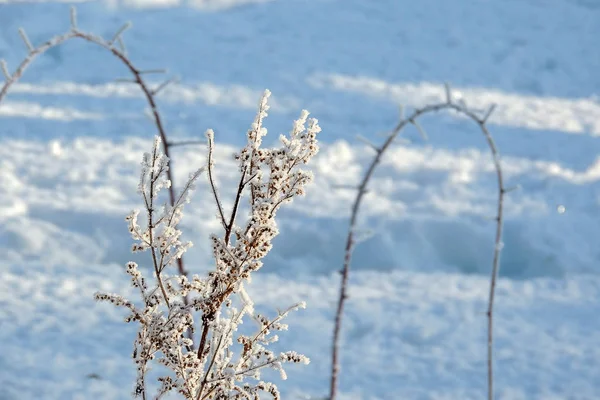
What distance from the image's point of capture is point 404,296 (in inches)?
185

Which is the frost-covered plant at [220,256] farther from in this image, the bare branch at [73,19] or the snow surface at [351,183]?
the snow surface at [351,183]

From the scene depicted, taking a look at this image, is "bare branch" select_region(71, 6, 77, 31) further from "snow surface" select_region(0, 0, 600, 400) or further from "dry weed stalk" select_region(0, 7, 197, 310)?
"snow surface" select_region(0, 0, 600, 400)

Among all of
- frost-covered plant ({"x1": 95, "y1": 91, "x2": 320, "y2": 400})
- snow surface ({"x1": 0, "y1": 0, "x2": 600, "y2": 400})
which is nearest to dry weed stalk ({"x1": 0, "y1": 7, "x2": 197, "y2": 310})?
frost-covered plant ({"x1": 95, "y1": 91, "x2": 320, "y2": 400})

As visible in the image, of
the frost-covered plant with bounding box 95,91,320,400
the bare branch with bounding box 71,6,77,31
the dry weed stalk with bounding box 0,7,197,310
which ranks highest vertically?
the bare branch with bounding box 71,6,77,31

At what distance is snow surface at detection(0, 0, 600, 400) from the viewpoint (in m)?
3.96

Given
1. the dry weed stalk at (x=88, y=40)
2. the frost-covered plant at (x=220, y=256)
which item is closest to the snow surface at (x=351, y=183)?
the dry weed stalk at (x=88, y=40)

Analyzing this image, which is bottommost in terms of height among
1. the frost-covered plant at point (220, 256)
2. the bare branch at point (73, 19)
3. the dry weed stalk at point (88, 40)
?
the frost-covered plant at point (220, 256)

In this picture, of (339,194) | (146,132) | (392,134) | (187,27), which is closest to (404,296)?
(339,194)

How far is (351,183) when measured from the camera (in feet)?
21.4

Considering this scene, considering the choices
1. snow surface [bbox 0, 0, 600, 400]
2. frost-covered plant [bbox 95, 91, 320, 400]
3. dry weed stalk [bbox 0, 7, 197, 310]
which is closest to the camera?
frost-covered plant [bbox 95, 91, 320, 400]

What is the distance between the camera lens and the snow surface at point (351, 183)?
3.96 m

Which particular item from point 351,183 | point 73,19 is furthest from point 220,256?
point 351,183

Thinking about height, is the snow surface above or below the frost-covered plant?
above

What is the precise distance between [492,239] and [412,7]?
4632 millimetres
